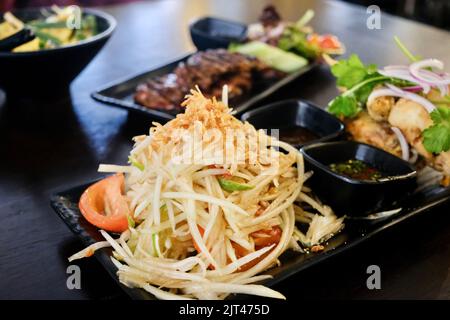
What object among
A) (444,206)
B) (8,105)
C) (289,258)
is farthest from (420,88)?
(8,105)

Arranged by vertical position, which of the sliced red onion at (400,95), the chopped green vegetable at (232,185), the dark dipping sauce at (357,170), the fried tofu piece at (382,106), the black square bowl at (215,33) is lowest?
the black square bowl at (215,33)

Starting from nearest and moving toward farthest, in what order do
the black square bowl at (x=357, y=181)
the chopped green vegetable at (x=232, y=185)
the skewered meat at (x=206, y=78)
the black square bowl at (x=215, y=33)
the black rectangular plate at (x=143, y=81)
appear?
1. the chopped green vegetable at (x=232, y=185)
2. the black square bowl at (x=357, y=181)
3. the black rectangular plate at (x=143, y=81)
4. the skewered meat at (x=206, y=78)
5. the black square bowl at (x=215, y=33)

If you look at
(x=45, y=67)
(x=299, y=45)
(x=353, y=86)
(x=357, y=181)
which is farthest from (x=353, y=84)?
(x=45, y=67)

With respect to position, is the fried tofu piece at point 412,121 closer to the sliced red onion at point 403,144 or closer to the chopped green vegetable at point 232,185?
the sliced red onion at point 403,144

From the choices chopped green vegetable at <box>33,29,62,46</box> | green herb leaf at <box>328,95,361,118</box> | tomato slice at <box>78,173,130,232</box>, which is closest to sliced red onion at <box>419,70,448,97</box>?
green herb leaf at <box>328,95,361,118</box>

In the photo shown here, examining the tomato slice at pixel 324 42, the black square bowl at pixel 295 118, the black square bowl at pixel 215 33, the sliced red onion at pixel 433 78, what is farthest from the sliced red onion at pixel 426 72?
the black square bowl at pixel 215 33

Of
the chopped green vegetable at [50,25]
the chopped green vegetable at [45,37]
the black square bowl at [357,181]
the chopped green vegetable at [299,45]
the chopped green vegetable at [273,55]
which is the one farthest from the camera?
the chopped green vegetable at [299,45]

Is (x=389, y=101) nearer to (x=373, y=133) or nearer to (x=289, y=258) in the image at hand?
(x=373, y=133)

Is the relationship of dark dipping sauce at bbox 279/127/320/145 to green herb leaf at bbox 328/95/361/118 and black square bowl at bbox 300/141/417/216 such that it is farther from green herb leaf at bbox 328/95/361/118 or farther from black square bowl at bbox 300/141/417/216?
black square bowl at bbox 300/141/417/216
